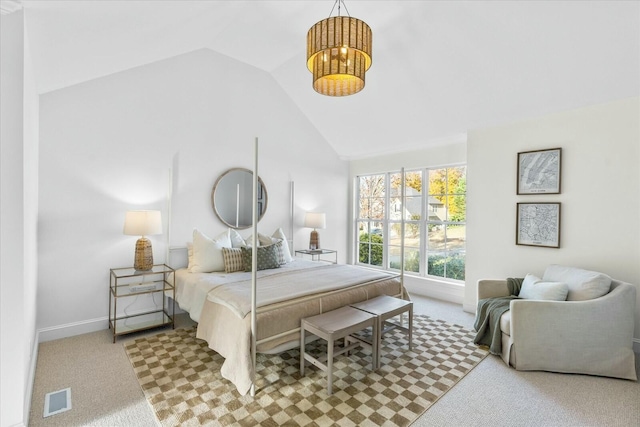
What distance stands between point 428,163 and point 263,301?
11.6 ft

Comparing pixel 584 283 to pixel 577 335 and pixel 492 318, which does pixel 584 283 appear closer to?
pixel 577 335

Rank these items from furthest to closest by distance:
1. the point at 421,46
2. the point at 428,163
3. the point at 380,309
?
the point at 428,163
the point at 421,46
the point at 380,309

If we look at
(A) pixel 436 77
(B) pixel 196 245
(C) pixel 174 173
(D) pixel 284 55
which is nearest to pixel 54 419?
(B) pixel 196 245

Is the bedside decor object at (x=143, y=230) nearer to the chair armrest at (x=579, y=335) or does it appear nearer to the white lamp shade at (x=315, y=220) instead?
the white lamp shade at (x=315, y=220)

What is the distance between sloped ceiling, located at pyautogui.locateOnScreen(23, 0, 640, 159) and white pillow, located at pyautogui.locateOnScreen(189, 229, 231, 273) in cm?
197

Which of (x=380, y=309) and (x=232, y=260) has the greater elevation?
(x=232, y=260)

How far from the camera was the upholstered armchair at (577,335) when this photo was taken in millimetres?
2557

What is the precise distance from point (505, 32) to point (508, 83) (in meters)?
0.62

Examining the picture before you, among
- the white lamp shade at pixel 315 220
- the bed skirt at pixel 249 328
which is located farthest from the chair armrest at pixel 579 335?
the white lamp shade at pixel 315 220

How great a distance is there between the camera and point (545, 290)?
2.88m

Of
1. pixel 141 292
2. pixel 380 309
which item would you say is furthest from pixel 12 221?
pixel 380 309

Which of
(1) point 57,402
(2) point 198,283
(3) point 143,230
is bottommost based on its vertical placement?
(1) point 57,402

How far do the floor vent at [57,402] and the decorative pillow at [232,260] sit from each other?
168cm

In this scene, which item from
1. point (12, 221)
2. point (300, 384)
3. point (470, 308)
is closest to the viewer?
point (12, 221)
